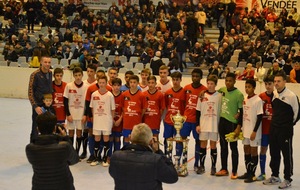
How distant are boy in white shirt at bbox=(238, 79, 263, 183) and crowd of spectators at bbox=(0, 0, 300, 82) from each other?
8391 mm

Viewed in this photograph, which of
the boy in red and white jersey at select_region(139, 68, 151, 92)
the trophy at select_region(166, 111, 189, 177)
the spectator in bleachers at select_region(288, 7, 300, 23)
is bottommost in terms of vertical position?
the trophy at select_region(166, 111, 189, 177)

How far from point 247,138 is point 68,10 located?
60.4ft

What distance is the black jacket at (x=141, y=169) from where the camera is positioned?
4699 mm

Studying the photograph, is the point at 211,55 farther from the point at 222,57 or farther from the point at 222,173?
the point at 222,173

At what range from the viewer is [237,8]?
24.4m

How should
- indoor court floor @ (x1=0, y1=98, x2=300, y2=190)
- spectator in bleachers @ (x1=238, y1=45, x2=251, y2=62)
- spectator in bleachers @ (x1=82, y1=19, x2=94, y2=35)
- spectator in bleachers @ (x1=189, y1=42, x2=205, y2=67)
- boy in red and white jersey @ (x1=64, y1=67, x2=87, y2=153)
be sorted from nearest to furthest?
indoor court floor @ (x1=0, y1=98, x2=300, y2=190)
boy in red and white jersey @ (x1=64, y1=67, x2=87, y2=153)
spectator in bleachers @ (x1=238, y1=45, x2=251, y2=62)
spectator in bleachers @ (x1=189, y1=42, x2=205, y2=67)
spectator in bleachers @ (x1=82, y1=19, x2=94, y2=35)

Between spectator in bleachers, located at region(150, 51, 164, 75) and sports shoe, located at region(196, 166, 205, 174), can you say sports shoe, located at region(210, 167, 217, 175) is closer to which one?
sports shoe, located at region(196, 166, 205, 174)

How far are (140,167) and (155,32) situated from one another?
17.8 meters

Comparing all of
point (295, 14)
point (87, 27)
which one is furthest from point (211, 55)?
point (87, 27)

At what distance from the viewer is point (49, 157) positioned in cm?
489

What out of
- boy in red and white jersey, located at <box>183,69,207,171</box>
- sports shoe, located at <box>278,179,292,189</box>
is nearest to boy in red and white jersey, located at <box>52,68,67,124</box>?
boy in red and white jersey, located at <box>183,69,207,171</box>

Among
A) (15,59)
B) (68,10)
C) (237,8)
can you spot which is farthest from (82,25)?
(237,8)

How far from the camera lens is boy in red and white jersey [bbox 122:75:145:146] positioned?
8.75m

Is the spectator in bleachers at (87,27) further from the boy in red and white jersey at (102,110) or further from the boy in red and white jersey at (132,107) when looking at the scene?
the boy in red and white jersey at (132,107)
